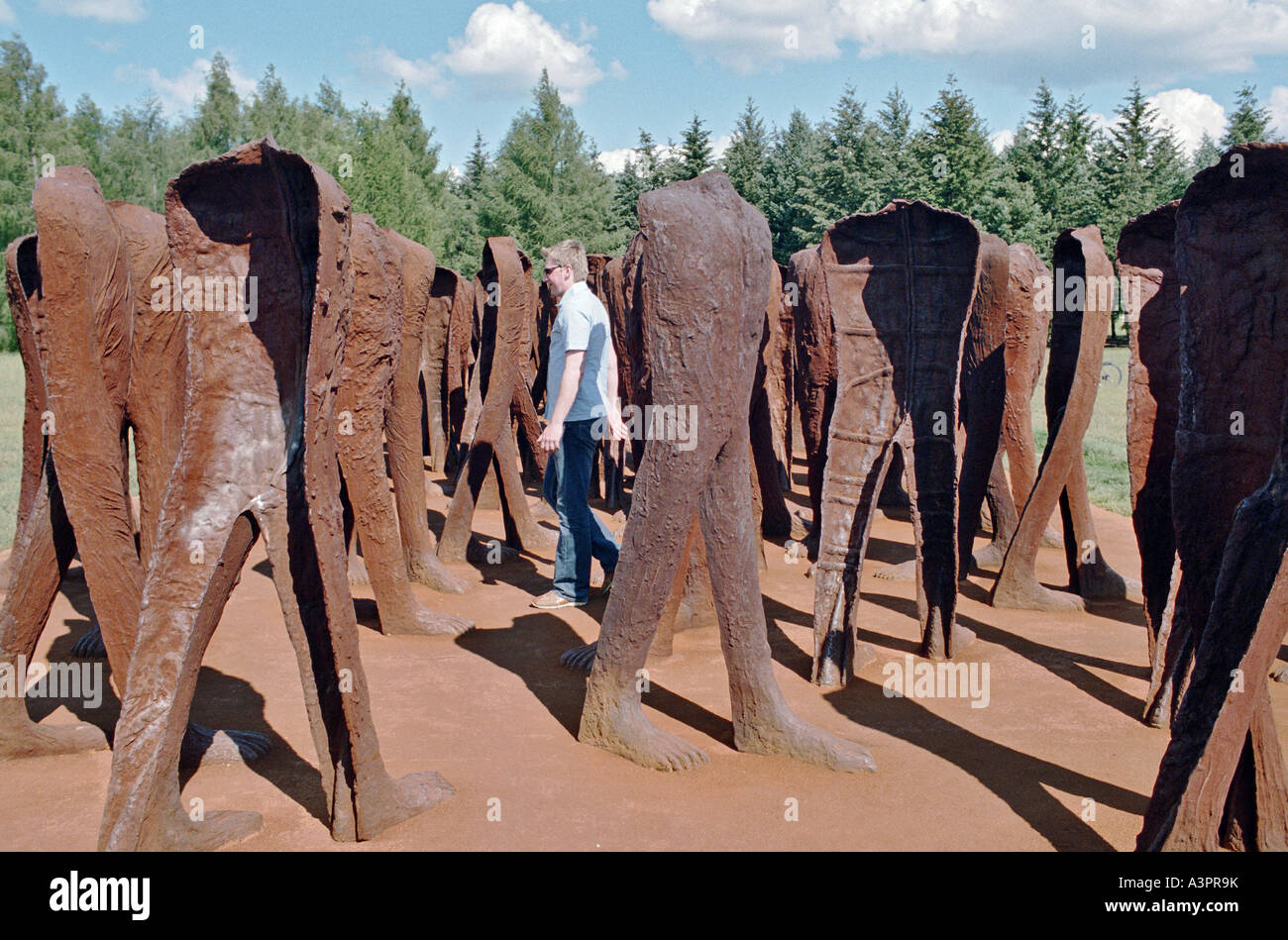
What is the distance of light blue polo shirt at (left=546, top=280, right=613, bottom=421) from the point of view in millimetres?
6094

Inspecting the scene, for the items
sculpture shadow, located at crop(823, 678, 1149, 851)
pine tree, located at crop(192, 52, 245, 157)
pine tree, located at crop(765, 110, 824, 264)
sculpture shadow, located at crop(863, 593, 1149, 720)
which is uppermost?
pine tree, located at crop(192, 52, 245, 157)

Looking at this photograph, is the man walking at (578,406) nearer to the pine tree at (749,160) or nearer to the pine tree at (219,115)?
the pine tree at (749,160)

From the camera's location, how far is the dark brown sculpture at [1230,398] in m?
3.12

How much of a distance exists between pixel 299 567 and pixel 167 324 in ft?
5.54

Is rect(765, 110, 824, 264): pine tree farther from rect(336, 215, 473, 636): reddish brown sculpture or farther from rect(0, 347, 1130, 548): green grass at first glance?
rect(336, 215, 473, 636): reddish brown sculpture

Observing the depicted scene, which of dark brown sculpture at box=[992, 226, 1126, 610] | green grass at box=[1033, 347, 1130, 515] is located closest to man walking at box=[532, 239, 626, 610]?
dark brown sculpture at box=[992, 226, 1126, 610]

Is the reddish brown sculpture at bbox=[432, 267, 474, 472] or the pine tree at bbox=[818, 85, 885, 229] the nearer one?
the reddish brown sculpture at bbox=[432, 267, 474, 472]

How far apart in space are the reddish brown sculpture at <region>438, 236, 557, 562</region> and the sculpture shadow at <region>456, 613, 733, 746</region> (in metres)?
1.65

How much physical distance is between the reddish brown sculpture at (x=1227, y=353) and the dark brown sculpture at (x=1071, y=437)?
2232 mm

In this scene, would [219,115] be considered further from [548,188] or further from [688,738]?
Result: [688,738]

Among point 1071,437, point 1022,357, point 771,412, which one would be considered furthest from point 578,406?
point 1022,357

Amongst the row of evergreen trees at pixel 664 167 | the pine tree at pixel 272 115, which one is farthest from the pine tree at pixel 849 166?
the pine tree at pixel 272 115

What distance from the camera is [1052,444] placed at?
6.15 m

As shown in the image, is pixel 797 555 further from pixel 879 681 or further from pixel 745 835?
pixel 745 835
